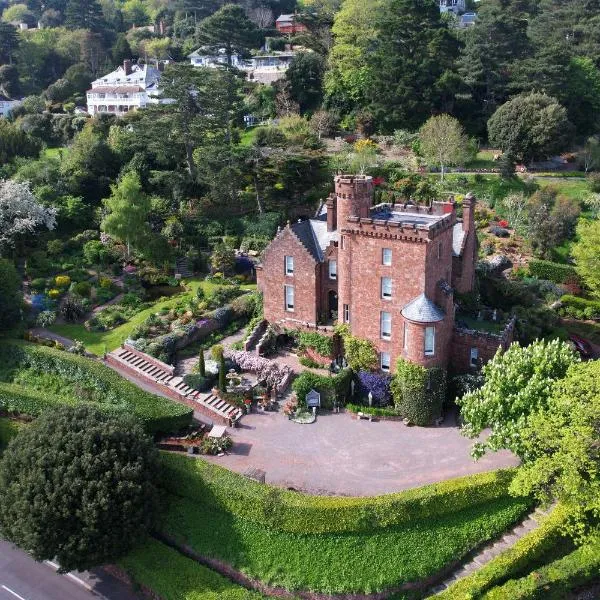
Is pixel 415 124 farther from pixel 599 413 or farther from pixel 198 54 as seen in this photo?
pixel 599 413

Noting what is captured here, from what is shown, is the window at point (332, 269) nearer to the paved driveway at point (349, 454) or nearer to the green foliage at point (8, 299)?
the paved driveway at point (349, 454)

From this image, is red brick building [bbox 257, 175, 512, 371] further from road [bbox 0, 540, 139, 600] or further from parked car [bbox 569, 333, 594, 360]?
road [bbox 0, 540, 139, 600]

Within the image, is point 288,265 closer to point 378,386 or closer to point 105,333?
point 378,386

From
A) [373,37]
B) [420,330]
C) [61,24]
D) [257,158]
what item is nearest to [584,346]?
[420,330]

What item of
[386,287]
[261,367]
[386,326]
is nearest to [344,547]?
[386,326]

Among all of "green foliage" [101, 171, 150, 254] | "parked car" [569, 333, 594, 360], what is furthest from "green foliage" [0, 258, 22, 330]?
"parked car" [569, 333, 594, 360]

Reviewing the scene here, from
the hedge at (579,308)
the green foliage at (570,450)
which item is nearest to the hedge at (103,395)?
the green foliage at (570,450)
